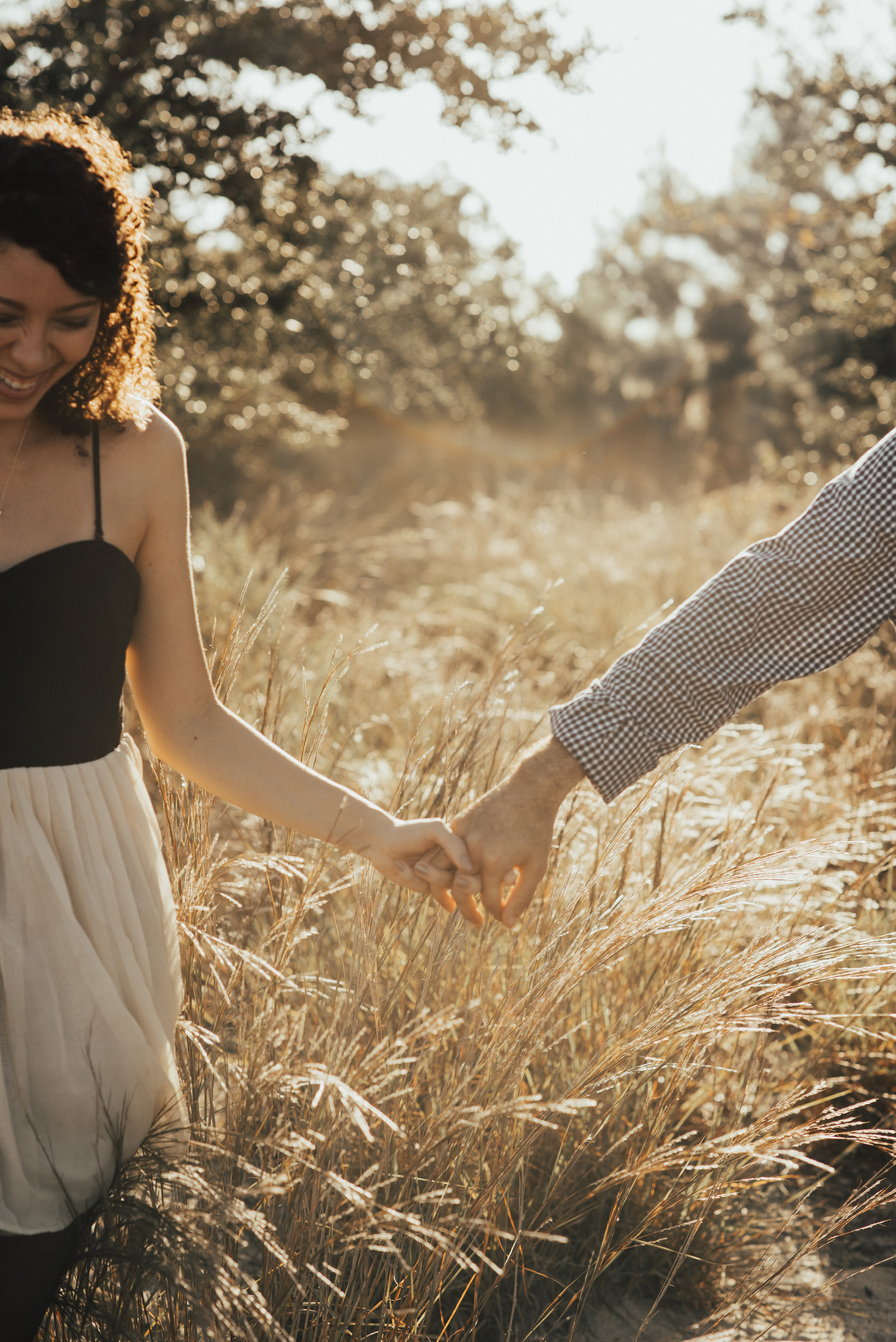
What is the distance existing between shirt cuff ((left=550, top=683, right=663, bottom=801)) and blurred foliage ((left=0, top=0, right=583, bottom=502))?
312 cm

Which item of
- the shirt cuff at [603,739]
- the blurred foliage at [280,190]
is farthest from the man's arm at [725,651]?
the blurred foliage at [280,190]

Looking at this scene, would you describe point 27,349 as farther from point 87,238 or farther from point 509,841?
point 509,841

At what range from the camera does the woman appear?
1.23m

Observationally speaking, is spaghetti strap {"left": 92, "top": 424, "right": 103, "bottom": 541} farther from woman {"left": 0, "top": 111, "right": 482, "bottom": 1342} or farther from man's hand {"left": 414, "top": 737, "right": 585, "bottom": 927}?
man's hand {"left": 414, "top": 737, "right": 585, "bottom": 927}

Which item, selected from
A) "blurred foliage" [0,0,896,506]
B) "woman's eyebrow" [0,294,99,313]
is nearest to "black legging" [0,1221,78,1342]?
"woman's eyebrow" [0,294,99,313]

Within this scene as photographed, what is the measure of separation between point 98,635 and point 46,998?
474 millimetres

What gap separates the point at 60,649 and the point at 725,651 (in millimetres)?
1125

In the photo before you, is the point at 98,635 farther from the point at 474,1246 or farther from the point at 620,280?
the point at 620,280

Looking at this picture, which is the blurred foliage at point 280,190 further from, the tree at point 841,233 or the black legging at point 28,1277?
the black legging at point 28,1277

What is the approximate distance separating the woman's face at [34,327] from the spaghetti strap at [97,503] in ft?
0.33

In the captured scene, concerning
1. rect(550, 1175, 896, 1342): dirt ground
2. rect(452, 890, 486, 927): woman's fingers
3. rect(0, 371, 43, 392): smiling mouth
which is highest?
rect(0, 371, 43, 392): smiling mouth

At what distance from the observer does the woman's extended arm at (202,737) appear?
1442 millimetres

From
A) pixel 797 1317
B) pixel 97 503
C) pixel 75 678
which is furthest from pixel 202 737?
pixel 797 1317

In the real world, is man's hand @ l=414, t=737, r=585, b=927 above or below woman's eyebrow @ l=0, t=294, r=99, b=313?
below
